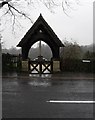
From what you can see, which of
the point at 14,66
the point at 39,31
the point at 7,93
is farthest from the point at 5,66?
the point at 7,93

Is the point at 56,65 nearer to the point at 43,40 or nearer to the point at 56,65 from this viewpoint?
the point at 56,65

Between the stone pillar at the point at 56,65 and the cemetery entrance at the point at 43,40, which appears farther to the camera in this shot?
the stone pillar at the point at 56,65

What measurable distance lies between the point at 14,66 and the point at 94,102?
15659mm

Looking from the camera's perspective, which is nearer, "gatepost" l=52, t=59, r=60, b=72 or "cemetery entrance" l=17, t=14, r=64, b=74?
"cemetery entrance" l=17, t=14, r=64, b=74

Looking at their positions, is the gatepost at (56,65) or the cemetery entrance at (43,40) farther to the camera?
the gatepost at (56,65)

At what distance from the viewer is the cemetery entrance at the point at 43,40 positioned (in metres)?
24.4

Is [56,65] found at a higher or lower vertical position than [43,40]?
lower

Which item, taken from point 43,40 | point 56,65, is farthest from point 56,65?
point 43,40

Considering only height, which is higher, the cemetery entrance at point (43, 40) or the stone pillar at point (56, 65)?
the cemetery entrance at point (43, 40)

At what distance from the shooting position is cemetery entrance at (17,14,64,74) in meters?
24.4

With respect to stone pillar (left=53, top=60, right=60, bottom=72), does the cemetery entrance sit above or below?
above

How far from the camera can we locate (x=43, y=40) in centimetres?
2494

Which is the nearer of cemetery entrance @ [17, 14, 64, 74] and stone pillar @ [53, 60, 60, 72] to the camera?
cemetery entrance @ [17, 14, 64, 74]

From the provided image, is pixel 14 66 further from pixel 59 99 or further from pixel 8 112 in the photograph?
pixel 8 112
